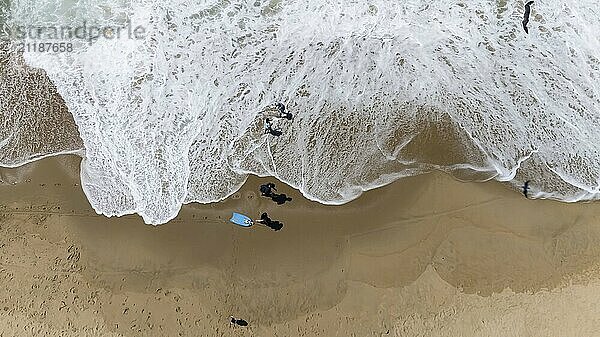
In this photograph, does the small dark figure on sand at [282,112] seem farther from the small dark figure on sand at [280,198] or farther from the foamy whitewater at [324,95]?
the small dark figure on sand at [280,198]

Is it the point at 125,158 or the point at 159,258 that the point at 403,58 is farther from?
the point at 159,258

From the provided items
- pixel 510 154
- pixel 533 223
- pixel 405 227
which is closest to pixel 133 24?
pixel 405 227

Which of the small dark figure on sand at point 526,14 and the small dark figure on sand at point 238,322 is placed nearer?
the small dark figure on sand at point 526,14

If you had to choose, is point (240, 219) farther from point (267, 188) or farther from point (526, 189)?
point (526, 189)

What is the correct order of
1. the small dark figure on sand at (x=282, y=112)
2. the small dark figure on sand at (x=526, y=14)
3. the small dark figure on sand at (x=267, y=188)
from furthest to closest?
the small dark figure on sand at (x=267, y=188)
the small dark figure on sand at (x=282, y=112)
the small dark figure on sand at (x=526, y=14)

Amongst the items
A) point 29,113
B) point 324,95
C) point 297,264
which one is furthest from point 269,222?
point 29,113

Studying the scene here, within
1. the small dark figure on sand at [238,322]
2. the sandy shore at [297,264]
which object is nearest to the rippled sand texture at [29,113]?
the sandy shore at [297,264]
